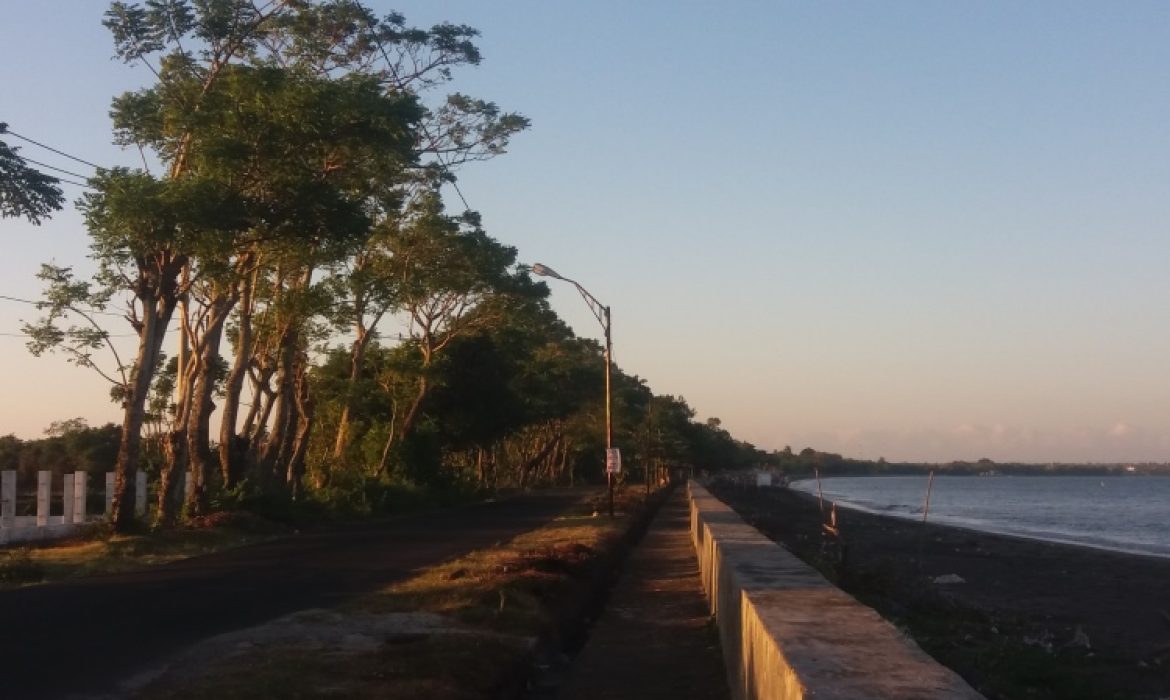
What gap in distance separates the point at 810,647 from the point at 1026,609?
20.4 metres

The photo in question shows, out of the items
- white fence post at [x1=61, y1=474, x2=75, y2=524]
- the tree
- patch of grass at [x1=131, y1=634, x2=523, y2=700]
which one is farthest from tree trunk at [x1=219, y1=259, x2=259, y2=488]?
patch of grass at [x1=131, y1=634, x2=523, y2=700]

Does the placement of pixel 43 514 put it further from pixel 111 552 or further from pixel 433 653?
pixel 433 653

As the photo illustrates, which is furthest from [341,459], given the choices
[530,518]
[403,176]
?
[403,176]

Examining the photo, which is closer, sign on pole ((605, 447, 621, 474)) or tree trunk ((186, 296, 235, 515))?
tree trunk ((186, 296, 235, 515))

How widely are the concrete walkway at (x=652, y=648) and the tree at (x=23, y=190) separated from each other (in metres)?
11.2

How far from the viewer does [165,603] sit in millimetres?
15547

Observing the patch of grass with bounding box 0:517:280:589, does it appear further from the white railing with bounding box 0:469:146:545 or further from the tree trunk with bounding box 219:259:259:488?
the tree trunk with bounding box 219:259:259:488

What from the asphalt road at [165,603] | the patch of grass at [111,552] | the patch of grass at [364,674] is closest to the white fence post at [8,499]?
the patch of grass at [111,552]

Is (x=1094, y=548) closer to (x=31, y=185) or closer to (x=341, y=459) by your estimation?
(x=341, y=459)

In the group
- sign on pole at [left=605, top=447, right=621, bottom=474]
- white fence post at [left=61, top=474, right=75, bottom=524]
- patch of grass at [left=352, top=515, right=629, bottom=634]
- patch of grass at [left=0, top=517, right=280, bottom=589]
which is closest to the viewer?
patch of grass at [left=352, top=515, right=629, bottom=634]

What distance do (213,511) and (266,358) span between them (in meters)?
8.91

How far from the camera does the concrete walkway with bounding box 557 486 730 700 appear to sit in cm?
1190

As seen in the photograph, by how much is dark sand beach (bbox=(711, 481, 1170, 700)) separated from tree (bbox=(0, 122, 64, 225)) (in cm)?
1393

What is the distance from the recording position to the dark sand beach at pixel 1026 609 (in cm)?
1594
